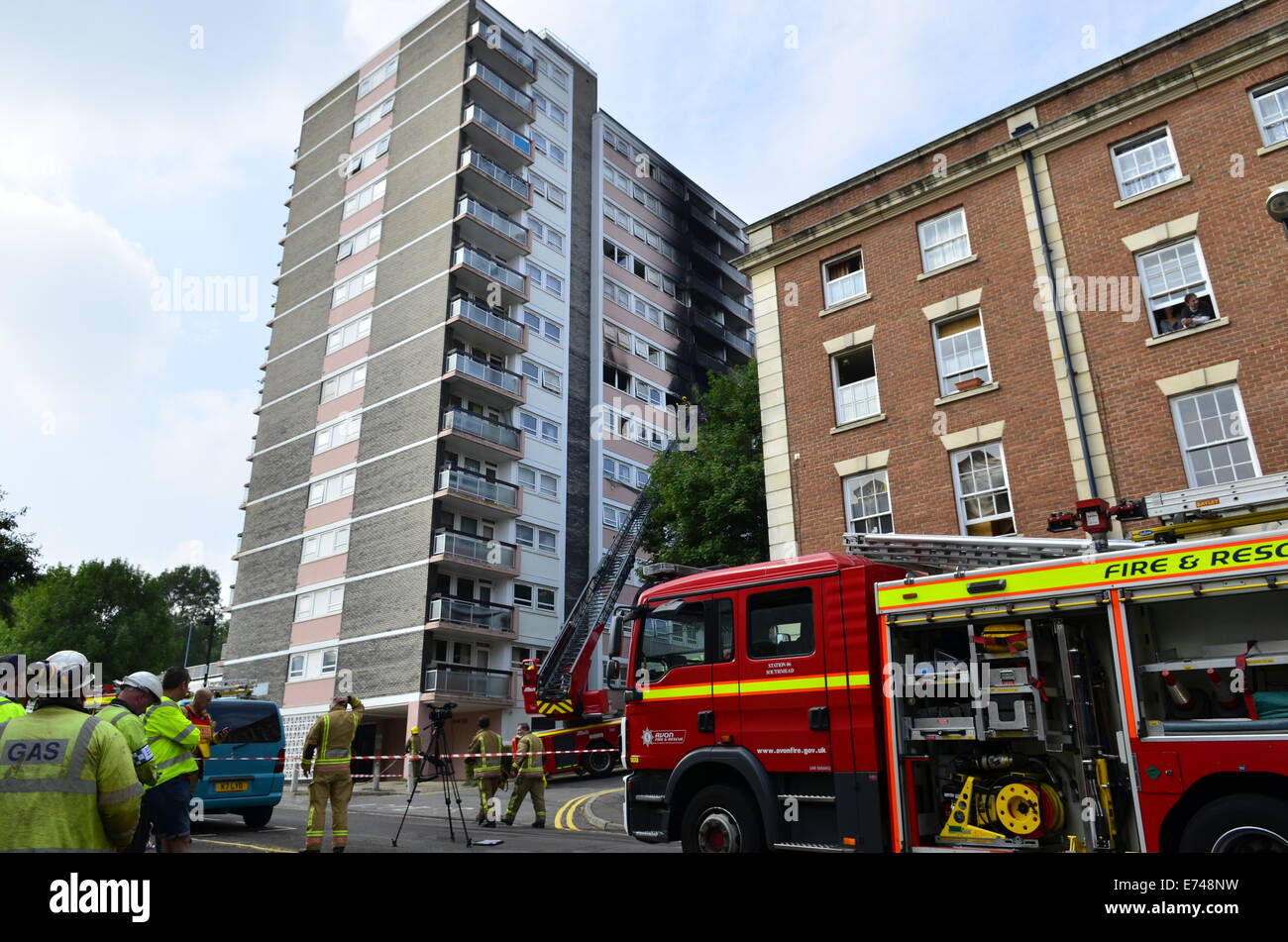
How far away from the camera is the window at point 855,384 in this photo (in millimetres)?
18266

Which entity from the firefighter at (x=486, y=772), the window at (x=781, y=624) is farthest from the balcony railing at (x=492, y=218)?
the window at (x=781, y=624)

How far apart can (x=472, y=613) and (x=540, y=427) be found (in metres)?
10.5

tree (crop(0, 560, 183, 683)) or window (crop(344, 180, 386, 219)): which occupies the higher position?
window (crop(344, 180, 386, 219))

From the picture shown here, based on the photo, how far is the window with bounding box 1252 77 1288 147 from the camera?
1453 cm

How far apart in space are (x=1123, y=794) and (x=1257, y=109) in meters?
13.7

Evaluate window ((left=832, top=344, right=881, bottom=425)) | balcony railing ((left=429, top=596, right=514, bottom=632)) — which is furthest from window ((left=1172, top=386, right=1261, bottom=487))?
balcony railing ((left=429, top=596, right=514, bottom=632))

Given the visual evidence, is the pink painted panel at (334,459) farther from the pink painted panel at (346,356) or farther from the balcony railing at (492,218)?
the balcony railing at (492,218)

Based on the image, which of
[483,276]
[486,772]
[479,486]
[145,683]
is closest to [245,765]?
[486,772]

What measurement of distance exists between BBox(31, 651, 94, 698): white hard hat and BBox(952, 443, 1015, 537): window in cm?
1479

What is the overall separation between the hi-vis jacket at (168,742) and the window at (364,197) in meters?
41.4

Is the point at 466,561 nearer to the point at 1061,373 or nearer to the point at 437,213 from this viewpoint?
the point at 437,213

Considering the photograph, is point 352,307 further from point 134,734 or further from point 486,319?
point 134,734

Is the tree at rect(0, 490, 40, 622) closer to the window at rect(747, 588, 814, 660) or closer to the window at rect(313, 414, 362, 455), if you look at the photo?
the window at rect(313, 414, 362, 455)

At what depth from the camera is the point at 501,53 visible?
43.9 meters
